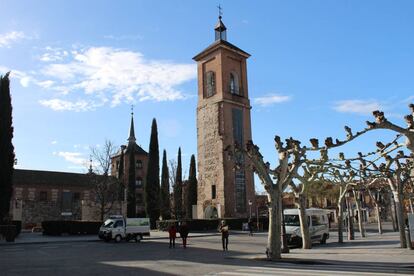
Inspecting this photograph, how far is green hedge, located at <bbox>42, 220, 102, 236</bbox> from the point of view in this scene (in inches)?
1574

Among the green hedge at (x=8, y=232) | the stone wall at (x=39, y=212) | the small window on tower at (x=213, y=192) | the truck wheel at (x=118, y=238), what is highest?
the small window on tower at (x=213, y=192)

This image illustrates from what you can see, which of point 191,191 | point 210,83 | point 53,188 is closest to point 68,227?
point 191,191

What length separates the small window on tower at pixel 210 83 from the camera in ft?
190

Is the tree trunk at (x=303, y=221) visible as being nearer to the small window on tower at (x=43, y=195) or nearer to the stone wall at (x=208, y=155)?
the stone wall at (x=208, y=155)

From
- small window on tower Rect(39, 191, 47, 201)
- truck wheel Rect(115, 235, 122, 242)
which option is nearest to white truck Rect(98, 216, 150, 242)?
truck wheel Rect(115, 235, 122, 242)

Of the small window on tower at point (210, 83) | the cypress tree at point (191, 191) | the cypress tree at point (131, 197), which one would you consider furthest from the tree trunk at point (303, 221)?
the cypress tree at point (191, 191)

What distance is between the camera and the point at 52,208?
61.8 metres

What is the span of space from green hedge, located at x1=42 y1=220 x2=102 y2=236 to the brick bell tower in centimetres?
1733

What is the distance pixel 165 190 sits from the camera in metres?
60.8

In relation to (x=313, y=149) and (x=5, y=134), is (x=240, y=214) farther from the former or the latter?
(x=313, y=149)

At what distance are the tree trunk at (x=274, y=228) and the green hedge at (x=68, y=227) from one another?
28.3m

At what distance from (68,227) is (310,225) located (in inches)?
988

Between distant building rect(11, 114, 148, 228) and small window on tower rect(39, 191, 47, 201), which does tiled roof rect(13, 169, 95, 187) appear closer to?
distant building rect(11, 114, 148, 228)

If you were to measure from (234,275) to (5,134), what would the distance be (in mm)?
31427
